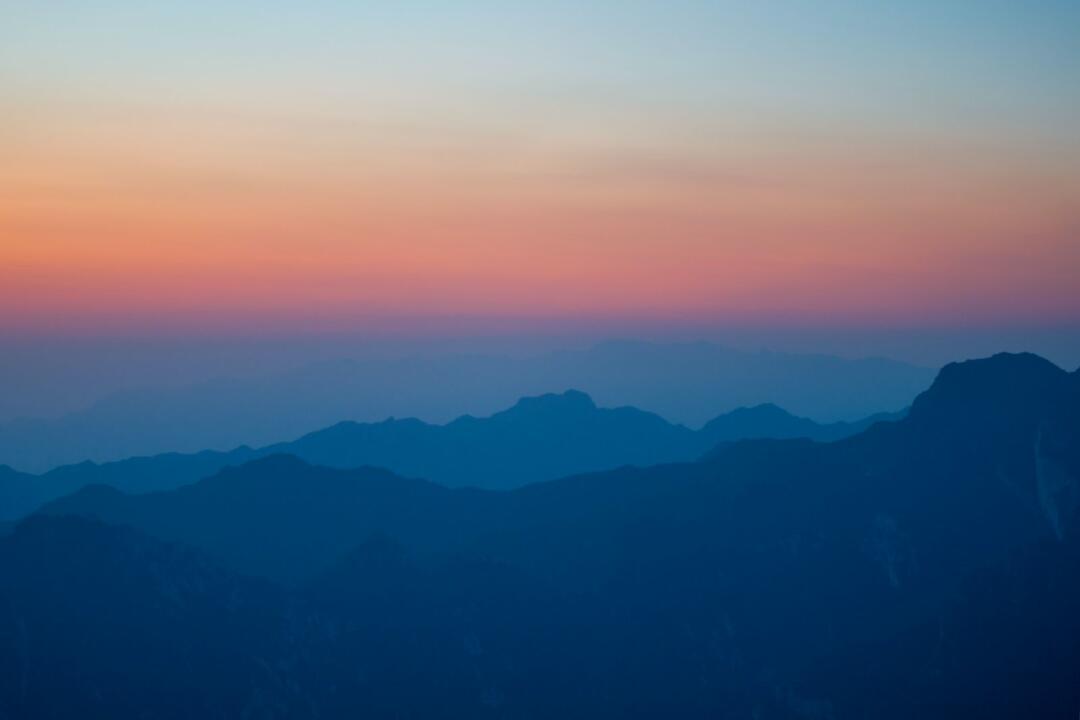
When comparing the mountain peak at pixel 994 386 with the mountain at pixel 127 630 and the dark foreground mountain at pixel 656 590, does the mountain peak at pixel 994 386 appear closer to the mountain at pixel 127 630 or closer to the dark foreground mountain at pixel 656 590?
the dark foreground mountain at pixel 656 590

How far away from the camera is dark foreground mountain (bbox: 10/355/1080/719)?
12025 centimetres

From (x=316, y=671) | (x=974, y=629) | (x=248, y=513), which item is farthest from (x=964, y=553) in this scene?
(x=248, y=513)

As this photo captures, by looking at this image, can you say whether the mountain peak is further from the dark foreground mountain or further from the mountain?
the mountain

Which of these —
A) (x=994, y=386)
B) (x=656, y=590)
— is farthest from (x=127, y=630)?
(x=994, y=386)

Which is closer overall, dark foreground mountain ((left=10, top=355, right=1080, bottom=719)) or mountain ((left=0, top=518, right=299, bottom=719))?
mountain ((left=0, top=518, right=299, bottom=719))

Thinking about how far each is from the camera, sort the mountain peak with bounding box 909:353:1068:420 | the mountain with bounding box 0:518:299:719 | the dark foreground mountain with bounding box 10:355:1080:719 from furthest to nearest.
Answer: the mountain peak with bounding box 909:353:1068:420 < the dark foreground mountain with bounding box 10:355:1080:719 < the mountain with bounding box 0:518:299:719

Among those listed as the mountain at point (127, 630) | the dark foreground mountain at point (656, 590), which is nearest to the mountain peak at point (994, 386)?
the dark foreground mountain at point (656, 590)

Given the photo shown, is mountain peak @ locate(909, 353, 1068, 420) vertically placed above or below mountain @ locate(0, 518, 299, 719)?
above

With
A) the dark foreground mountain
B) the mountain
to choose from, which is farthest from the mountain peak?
the mountain

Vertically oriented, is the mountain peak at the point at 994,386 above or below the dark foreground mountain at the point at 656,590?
above

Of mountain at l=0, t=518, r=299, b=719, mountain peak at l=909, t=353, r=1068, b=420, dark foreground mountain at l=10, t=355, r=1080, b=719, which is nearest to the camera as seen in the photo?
mountain at l=0, t=518, r=299, b=719

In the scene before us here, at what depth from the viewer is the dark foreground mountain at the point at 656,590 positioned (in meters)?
120

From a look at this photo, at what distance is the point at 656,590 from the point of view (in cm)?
15312

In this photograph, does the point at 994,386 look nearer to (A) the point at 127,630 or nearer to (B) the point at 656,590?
(B) the point at 656,590
